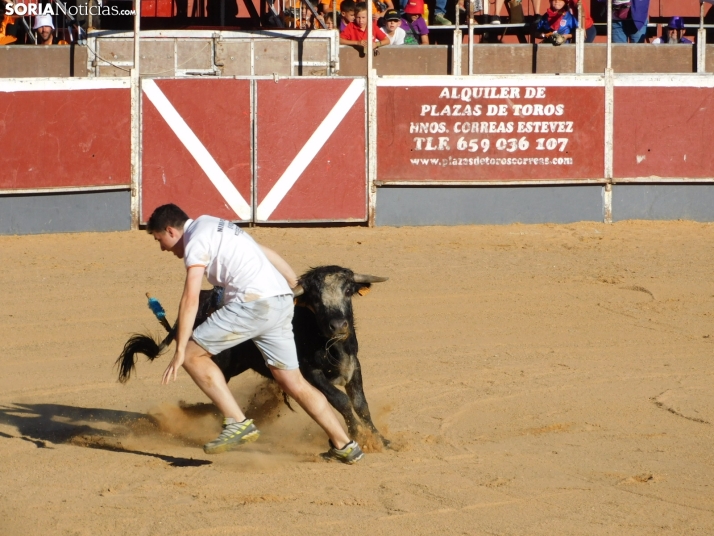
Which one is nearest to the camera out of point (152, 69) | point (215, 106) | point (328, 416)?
point (328, 416)

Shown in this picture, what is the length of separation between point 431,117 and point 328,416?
8508mm

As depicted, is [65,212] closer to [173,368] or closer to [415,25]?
[415,25]

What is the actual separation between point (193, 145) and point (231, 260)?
→ 791 centimetres

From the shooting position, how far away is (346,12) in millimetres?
15195

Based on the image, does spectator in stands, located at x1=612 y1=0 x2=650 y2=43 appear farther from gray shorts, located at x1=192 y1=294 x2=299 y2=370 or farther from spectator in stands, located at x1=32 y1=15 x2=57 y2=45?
gray shorts, located at x1=192 y1=294 x2=299 y2=370

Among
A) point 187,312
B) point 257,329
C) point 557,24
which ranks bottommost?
point 257,329

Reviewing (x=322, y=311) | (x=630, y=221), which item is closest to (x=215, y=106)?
(x=630, y=221)

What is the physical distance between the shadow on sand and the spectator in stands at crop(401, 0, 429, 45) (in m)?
9.46

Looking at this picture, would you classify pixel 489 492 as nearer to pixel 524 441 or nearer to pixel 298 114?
pixel 524 441

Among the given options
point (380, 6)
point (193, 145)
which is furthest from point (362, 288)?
point (380, 6)

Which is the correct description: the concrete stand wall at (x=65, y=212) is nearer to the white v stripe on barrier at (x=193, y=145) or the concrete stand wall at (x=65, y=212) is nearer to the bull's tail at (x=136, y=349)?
the white v stripe on barrier at (x=193, y=145)

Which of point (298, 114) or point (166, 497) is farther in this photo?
point (298, 114)

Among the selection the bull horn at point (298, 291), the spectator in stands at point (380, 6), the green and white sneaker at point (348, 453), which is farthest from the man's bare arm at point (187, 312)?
the spectator in stands at point (380, 6)

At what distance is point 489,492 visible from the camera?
223 inches
